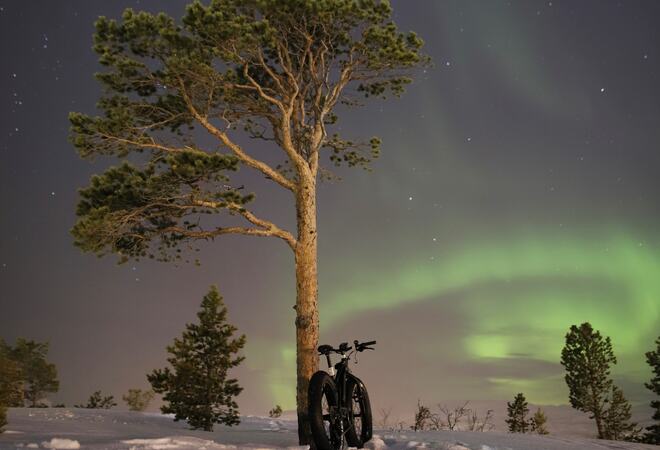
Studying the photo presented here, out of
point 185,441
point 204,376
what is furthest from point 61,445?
point 204,376

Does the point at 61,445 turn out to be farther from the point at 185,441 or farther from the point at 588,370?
the point at 588,370

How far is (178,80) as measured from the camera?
1407cm

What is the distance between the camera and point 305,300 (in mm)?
13352

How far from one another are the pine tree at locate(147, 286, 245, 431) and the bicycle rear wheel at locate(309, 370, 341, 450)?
14.5m

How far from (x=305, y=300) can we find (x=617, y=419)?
29077 millimetres

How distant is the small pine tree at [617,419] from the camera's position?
34.5 meters

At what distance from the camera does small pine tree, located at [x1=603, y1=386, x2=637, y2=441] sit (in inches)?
1359

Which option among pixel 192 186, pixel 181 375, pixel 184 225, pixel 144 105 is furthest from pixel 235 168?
pixel 181 375

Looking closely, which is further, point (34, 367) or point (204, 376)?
point (34, 367)

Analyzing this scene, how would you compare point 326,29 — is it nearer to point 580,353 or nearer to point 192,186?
point 192,186

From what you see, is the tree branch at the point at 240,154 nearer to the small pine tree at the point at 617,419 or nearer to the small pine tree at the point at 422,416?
the small pine tree at the point at 422,416

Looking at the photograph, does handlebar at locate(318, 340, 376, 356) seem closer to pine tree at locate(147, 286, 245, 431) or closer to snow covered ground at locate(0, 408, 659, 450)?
snow covered ground at locate(0, 408, 659, 450)

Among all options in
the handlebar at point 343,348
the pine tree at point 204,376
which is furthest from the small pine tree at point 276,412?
the handlebar at point 343,348

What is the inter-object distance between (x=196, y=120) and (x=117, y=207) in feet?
10.5
